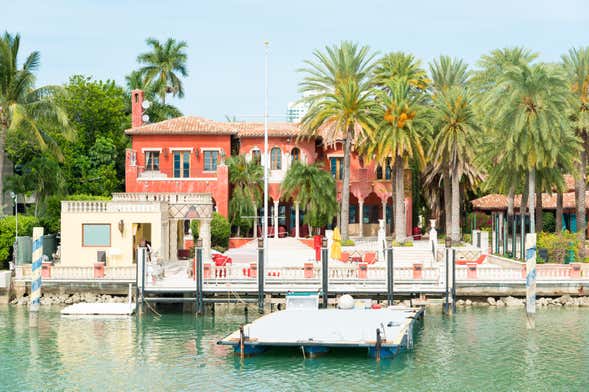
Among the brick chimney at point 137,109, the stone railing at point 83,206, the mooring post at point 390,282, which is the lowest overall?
the mooring post at point 390,282

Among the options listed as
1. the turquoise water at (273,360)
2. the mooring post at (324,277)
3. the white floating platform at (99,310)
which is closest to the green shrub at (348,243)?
the mooring post at (324,277)

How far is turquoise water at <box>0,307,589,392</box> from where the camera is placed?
27594 millimetres

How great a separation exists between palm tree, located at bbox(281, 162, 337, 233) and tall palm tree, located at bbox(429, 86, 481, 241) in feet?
24.3

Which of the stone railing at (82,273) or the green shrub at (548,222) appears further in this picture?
the green shrub at (548,222)

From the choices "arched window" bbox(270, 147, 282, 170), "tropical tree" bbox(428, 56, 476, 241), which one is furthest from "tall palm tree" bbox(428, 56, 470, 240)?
"arched window" bbox(270, 147, 282, 170)

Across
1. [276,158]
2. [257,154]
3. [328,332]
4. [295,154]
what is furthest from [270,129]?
[328,332]

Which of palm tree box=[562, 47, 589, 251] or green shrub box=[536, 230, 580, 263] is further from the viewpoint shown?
palm tree box=[562, 47, 589, 251]

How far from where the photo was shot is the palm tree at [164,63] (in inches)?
3275

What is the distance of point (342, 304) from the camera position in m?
36.1

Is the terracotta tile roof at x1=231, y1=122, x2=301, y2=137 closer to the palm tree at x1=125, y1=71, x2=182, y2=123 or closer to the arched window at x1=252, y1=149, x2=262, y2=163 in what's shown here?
the arched window at x1=252, y1=149, x2=262, y2=163

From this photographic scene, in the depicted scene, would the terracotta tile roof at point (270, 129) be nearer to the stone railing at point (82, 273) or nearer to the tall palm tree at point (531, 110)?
the tall palm tree at point (531, 110)

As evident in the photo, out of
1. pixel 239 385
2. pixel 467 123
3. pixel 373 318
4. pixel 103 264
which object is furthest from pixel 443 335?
pixel 467 123

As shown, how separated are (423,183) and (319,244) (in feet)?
64.8

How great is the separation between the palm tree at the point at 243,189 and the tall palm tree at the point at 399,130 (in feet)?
25.8
